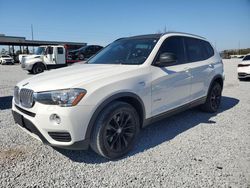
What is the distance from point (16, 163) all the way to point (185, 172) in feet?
7.57

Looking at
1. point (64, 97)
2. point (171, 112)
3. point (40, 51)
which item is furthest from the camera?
point (40, 51)

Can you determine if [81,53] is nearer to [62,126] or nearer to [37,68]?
[37,68]

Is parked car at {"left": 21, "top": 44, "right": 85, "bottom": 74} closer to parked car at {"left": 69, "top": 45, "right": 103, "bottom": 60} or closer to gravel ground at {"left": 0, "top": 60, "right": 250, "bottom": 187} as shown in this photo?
Answer: parked car at {"left": 69, "top": 45, "right": 103, "bottom": 60}

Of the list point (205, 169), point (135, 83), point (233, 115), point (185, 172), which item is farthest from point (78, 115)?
point (233, 115)

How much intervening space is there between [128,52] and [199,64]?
5.47 feet

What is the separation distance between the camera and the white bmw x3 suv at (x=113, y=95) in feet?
8.80

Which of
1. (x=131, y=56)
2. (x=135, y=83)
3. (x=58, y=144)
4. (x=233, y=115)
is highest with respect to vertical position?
(x=131, y=56)

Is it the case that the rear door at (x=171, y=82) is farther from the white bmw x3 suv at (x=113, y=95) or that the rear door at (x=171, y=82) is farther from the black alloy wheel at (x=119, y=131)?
the black alloy wheel at (x=119, y=131)

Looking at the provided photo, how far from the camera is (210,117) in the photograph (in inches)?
201

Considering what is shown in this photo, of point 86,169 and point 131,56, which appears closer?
point 86,169

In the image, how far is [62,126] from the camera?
264cm

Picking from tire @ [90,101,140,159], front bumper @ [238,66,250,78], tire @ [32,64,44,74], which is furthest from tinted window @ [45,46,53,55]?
tire @ [90,101,140,159]

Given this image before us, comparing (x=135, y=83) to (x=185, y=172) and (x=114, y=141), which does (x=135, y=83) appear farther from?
(x=185, y=172)

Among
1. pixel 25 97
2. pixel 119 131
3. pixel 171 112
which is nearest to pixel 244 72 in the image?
pixel 171 112
